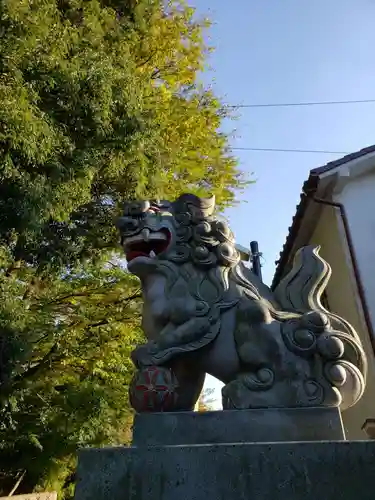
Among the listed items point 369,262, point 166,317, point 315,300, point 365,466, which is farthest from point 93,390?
point 369,262

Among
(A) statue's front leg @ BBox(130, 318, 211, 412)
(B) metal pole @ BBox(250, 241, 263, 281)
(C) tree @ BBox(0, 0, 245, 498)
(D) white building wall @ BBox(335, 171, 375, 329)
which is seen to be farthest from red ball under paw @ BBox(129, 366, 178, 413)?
(D) white building wall @ BBox(335, 171, 375, 329)

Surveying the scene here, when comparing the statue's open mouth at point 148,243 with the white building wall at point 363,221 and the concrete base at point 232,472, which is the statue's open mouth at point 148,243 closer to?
the concrete base at point 232,472

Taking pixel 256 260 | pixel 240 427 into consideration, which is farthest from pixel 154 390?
pixel 256 260

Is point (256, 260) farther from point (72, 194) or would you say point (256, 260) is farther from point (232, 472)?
point (232, 472)

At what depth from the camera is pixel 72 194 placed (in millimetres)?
5410

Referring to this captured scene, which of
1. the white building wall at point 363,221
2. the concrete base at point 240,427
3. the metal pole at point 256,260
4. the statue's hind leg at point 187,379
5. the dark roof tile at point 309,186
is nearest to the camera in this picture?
the concrete base at point 240,427

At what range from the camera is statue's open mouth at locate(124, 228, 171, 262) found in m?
3.18

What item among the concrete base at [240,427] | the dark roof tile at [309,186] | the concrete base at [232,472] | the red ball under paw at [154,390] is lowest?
the concrete base at [232,472]

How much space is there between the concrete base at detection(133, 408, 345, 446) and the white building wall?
5764 millimetres

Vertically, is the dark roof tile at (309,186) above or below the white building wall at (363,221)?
above

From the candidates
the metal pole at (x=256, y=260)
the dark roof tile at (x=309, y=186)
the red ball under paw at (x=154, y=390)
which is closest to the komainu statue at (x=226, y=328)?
the red ball under paw at (x=154, y=390)

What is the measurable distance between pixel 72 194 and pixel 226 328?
3.31 meters

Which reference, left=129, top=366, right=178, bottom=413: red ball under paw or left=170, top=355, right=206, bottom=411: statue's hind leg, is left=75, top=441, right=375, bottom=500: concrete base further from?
left=170, top=355, right=206, bottom=411: statue's hind leg

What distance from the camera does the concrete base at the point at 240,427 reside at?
2.45 m
